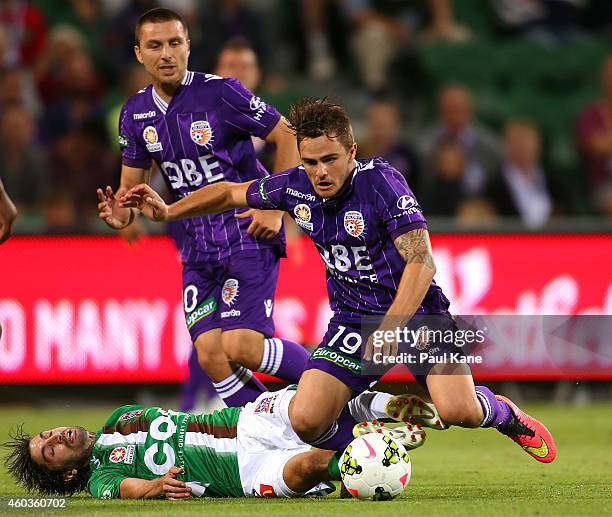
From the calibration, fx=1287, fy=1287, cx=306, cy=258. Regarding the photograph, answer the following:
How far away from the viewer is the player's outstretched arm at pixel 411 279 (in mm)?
6035

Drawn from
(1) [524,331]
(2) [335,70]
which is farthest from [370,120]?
(1) [524,331]

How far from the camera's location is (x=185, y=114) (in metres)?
7.46

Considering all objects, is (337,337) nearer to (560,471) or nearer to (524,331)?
(560,471)

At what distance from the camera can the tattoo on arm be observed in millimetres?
6141

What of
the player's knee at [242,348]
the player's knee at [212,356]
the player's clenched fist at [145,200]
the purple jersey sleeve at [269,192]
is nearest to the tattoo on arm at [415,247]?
the purple jersey sleeve at [269,192]

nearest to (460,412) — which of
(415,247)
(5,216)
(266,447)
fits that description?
(415,247)

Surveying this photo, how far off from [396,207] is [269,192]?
29.6 inches

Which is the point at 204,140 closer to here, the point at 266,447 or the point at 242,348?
the point at 242,348

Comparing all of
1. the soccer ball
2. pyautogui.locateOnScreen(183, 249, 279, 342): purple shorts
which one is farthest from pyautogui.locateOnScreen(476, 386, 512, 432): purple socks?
pyautogui.locateOnScreen(183, 249, 279, 342): purple shorts

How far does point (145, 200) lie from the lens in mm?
6684

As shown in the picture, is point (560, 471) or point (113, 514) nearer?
point (113, 514)

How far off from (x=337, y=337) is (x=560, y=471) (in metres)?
1.70

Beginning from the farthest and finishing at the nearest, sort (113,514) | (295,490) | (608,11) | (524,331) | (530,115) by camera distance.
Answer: (608,11) → (530,115) → (524,331) → (295,490) → (113,514)

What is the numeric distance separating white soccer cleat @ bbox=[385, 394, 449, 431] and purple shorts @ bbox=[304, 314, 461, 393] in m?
0.14
